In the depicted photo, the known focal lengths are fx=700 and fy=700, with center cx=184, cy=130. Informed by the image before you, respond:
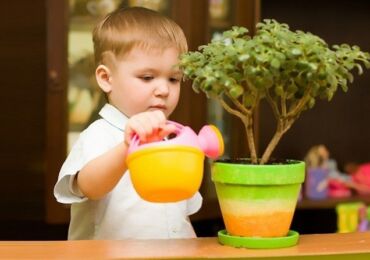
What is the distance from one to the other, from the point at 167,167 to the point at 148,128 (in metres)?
0.07

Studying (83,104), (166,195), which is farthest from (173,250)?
(83,104)

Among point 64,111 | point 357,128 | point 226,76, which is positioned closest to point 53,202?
point 64,111

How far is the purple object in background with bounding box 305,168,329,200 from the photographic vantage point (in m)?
3.70

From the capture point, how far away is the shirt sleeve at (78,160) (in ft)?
3.70

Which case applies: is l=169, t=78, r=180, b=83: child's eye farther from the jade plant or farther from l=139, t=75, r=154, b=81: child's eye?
the jade plant

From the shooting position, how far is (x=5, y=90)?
3740 millimetres

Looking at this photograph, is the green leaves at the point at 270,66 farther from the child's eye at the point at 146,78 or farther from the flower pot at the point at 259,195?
the child's eye at the point at 146,78

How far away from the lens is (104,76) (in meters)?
1.29

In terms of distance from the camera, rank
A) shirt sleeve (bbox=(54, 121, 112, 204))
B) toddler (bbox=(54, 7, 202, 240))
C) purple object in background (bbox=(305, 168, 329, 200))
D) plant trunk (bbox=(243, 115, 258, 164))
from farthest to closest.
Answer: purple object in background (bbox=(305, 168, 329, 200))
toddler (bbox=(54, 7, 202, 240))
shirt sleeve (bbox=(54, 121, 112, 204))
plant trunk (bbox=(243, 115, 258, 164))

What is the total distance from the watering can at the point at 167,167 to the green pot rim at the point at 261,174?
0.07 m

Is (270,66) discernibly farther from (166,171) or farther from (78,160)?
(78,160)

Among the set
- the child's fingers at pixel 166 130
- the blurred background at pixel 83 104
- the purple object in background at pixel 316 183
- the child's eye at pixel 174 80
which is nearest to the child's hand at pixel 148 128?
the child's fingers at pixel 166 130

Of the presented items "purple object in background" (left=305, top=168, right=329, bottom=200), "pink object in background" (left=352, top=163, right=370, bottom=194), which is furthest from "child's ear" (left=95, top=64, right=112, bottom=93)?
"pink object in background" (left=352, top=163, right=370, bottom=194)

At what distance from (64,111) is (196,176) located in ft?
7.94
